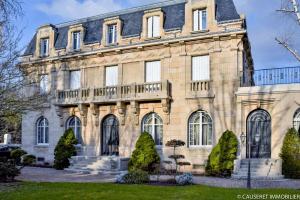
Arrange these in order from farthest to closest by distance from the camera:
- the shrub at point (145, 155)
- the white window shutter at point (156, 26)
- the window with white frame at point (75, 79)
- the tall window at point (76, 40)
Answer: the tall window at point (76, 40)
the window with white frame at point (75, 79)
the white window shutter at point (156, 26)
the shrub at point (145, 155)

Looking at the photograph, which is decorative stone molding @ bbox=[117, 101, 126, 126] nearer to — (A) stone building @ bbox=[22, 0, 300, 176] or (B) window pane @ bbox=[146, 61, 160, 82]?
(A) stone building @ bbox=[22, 0, 300, 176]

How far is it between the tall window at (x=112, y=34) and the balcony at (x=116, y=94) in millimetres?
3578

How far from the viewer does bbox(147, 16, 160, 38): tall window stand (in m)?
24.3

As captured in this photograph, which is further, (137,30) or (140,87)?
(137,30)

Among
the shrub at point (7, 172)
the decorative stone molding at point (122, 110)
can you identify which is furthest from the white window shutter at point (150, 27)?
the shrub at point (7, 172)

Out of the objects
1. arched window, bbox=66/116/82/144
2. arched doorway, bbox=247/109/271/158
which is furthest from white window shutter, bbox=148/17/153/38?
arched doorway, bbox=247/109/271/158

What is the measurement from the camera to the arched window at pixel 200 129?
22.3m

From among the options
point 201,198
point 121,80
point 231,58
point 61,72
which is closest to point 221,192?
point 201,198

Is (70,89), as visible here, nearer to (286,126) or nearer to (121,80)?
(121,80)

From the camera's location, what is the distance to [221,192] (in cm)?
1239

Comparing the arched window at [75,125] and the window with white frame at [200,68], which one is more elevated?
the window with white frame at [200,68]

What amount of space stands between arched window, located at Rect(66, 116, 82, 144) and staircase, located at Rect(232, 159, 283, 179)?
1168cm

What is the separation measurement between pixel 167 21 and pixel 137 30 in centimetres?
218

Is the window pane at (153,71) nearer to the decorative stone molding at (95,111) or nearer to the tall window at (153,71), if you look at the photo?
the tall window at (153,71)
